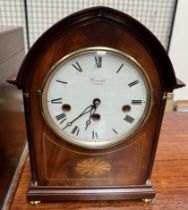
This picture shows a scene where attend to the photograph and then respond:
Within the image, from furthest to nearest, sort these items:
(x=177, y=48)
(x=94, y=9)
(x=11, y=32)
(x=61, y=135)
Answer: (x=177, y=48)
(x=11, y=32)
(x=61, y=135)
(x=94, y=9)

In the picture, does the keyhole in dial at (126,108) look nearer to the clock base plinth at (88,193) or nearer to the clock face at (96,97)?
the clock face at (96,97)

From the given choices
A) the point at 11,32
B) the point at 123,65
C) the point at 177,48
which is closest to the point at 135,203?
the point at 123,65

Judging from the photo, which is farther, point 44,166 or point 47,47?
point 44,166

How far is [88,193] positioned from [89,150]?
0.13 metres

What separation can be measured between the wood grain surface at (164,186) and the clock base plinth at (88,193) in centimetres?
2

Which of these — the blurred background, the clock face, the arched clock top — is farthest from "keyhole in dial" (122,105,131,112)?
the blurred background

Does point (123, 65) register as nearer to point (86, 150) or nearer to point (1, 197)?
point (86, 150)

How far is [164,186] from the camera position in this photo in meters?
0.65

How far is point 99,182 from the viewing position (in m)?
0.61

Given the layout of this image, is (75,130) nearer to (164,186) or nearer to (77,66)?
(77,66)

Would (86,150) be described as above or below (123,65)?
below

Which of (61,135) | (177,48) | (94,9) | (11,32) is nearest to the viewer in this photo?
(94,9)

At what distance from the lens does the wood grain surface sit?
0.59 metres

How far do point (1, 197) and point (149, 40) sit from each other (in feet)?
1.72
